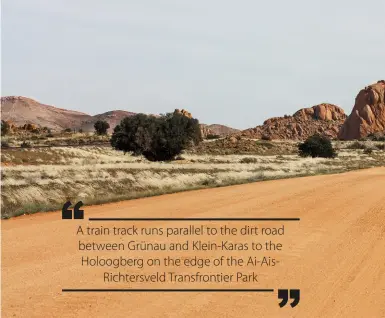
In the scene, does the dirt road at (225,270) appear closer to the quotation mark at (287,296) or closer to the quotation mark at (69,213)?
the quotation mark at (287,296)

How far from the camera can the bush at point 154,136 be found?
5238 cm

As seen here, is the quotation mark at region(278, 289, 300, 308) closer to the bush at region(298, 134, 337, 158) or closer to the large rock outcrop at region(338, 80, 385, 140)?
the bush at region(298, 134, 337, 158)

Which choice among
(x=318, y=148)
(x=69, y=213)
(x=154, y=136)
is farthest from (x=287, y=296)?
(x=318, y=148)

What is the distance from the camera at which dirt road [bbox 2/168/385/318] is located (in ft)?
20.4

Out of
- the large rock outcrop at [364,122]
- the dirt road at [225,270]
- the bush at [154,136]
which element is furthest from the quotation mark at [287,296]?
A: the large rock outcrop at [364,122]

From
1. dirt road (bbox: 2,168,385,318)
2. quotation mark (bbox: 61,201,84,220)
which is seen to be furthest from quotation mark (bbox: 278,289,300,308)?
quotation mark (bbox: 61,201,84,220)

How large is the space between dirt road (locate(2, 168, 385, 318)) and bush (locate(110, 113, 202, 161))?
3723 centimetres

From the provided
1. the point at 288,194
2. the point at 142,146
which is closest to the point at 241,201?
the point at 288,194

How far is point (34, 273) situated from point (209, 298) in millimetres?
2804

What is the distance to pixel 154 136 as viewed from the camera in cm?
5281

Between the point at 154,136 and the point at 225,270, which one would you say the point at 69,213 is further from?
the point at 154,136

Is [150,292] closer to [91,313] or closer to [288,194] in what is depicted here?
[91,313]

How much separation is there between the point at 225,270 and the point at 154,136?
1782 inches

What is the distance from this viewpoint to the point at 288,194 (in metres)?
19.2
